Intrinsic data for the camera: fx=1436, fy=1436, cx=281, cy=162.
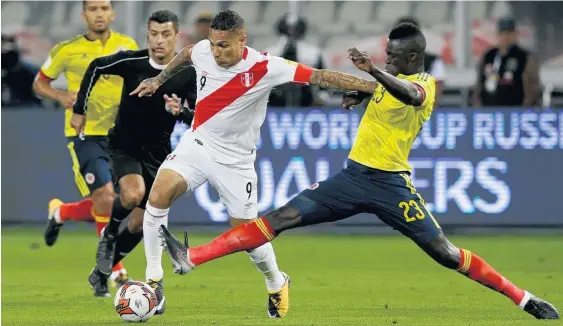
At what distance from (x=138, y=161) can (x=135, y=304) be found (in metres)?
2.38

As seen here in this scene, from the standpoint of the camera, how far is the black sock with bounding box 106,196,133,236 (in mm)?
11938

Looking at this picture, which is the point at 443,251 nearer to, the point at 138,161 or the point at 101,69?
the point at 138,161

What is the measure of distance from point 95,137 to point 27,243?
4404 mm

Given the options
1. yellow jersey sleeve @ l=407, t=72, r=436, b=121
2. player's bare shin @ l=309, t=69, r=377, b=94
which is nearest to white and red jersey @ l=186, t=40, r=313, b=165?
player's bare shin @ l=309, t=69, r=377, b=94

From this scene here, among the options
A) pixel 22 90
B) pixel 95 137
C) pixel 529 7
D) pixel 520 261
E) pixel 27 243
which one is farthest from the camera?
pixel 529 7

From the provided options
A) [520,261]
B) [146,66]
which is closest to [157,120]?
[146,66]

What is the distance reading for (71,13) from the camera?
A: 22.8m

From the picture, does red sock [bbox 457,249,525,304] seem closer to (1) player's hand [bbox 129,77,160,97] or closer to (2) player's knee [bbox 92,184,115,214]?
(1) player's hand [bbox 129,77,160,97]

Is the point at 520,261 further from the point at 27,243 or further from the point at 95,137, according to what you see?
the point at 27,243

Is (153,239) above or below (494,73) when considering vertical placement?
below

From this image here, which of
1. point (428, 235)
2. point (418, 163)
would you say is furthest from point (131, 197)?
point (418, 163)

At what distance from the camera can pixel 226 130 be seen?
33.9ft

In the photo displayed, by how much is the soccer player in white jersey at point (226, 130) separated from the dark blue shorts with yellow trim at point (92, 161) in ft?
8.46

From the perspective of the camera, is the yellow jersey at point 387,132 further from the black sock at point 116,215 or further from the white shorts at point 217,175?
the black sock at point 116,215
